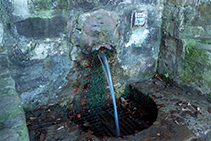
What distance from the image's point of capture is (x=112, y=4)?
2438 mm

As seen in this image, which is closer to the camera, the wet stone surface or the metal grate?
the wet stone surface

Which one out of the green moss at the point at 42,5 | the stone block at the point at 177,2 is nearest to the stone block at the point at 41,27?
the green moss at the point at 42,5

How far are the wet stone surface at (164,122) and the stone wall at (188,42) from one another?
0.27 m

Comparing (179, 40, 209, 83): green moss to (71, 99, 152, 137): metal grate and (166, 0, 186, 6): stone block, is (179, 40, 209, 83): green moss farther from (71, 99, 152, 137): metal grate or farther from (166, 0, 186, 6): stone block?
(71, 99, 152, 137): metal grate

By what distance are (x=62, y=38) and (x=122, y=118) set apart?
1511 mm

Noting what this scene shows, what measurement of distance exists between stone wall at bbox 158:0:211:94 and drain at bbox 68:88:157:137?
681mm

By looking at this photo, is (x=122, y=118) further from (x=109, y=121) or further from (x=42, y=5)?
(x=42, y=5)

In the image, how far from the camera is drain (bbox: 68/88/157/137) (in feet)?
8.49

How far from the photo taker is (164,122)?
2229 millimetres

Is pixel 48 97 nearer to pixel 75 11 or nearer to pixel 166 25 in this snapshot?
pixel 75 11

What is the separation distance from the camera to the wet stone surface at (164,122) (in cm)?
201

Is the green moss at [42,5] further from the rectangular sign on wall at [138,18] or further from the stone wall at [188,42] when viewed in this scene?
the stone wall at [188,42]

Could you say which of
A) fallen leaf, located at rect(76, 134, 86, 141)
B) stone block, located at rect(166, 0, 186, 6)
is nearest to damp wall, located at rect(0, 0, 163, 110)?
stone block, located at rect(166, 0, 186, 6)

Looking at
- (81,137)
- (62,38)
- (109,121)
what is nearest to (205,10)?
(62,38)
